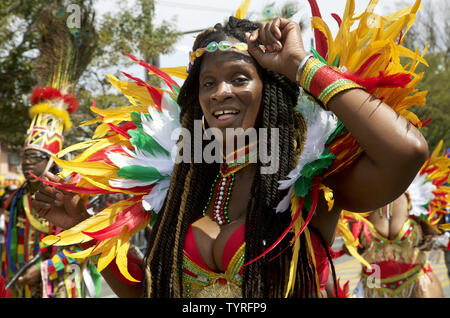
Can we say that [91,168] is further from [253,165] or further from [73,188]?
[253,165]

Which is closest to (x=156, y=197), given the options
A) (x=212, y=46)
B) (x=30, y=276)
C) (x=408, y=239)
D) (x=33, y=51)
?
(x=212, y=46)

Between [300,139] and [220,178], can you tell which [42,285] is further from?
[300,139]

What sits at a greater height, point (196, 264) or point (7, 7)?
point (7, 7)

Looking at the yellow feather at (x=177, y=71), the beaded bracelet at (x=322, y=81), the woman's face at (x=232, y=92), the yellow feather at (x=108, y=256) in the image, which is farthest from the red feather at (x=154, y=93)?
the beaded bracelet at (x=322, y=81)

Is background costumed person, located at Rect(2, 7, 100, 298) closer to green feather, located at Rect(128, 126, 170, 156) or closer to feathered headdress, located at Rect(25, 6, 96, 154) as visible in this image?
feathered headdress, located at Rect(25, 6, 96, 154)

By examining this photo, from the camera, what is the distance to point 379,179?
1763mm

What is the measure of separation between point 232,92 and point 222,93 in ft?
0.14

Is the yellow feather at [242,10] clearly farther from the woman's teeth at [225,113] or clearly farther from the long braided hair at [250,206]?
the woman's teeth at [225,113]

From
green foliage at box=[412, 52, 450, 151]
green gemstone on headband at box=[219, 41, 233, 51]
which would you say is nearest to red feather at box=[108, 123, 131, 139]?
green gemstone on headband at box=[219, 41, 233, 51]

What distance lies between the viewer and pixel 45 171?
4.71 meters

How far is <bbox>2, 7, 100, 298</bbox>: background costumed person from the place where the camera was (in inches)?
184

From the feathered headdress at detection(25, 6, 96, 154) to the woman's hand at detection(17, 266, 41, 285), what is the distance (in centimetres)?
106
